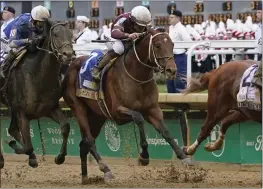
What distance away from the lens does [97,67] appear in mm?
10234

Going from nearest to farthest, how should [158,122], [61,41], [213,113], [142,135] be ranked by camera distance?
[142,135] < [158,122] < [61,41] < [213,113]

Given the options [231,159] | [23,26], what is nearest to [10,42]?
[23,26]

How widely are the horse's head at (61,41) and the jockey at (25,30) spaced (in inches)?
8.6

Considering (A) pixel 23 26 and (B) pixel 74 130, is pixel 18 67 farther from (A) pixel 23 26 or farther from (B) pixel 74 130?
(B) pixel 74 130

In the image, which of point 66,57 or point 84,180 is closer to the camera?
point 66,57

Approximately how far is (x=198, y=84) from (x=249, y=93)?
3.74 ft

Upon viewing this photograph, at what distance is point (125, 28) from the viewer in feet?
32.8

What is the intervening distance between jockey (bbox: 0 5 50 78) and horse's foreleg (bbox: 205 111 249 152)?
8.29 feet

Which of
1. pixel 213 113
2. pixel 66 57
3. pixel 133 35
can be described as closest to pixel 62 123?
pixel 66 57

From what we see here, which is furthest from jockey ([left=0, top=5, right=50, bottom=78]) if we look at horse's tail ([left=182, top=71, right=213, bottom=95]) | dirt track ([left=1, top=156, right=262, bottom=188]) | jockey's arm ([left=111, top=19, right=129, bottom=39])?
horse's tail ([left=182, top=71, right=213, bottom=95])

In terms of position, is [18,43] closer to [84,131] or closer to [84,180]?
[84,131]

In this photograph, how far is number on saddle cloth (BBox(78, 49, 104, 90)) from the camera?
10337 millimetres

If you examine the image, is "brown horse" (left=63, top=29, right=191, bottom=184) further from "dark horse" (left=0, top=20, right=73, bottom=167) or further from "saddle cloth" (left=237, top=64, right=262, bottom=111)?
"saddle cloth" (left=237, top=64, right=262, bottom=111)

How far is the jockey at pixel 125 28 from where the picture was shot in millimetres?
9730
